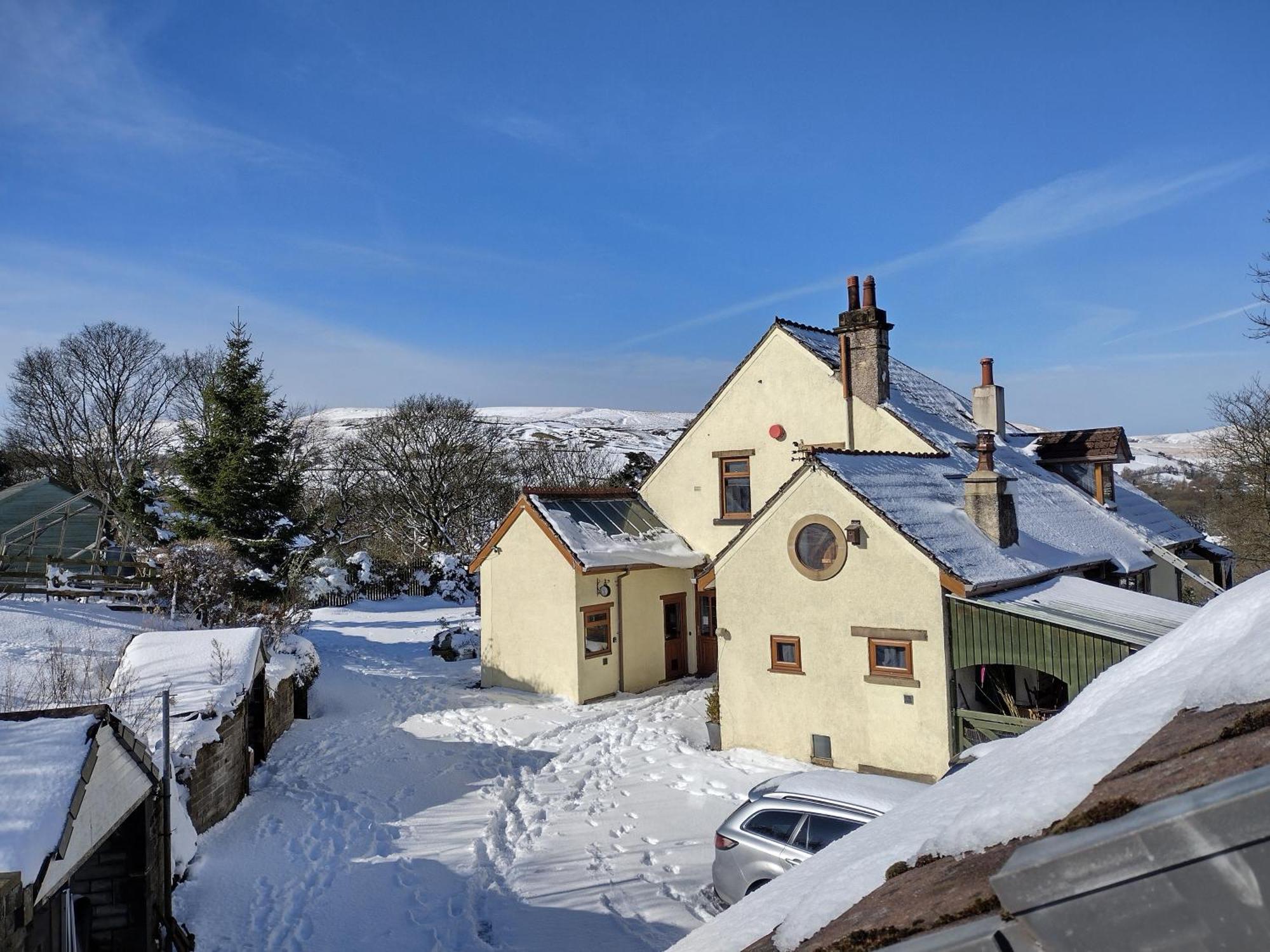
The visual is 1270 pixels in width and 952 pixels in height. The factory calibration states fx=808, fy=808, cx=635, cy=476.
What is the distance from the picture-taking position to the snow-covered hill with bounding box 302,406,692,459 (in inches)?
2758

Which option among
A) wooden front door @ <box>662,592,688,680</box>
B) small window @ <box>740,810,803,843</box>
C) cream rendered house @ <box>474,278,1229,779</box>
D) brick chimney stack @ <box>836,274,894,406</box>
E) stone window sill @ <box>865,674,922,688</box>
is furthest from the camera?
wooden front door @ <box>662,592,688,680</box>

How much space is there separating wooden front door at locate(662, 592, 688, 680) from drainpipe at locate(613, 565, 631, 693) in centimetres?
159

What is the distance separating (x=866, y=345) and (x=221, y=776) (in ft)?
48.5

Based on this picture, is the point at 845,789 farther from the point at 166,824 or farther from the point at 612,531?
the point at 612,531

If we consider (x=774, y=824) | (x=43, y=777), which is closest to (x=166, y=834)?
(x=43, y=777)

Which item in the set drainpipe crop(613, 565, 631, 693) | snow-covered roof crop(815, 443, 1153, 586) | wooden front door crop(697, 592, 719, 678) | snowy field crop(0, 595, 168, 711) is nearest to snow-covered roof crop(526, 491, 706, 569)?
drainpipe crop(613, 565, 631, 693)

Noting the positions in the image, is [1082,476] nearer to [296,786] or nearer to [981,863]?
[296,786]

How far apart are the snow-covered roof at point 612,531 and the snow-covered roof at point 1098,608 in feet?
29.7

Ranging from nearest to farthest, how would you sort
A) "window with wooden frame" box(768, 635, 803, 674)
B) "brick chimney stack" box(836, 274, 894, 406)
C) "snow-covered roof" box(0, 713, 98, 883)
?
"snow-covered roof" box(0, 713, 98, 883)
"window with wooden frame" box(768, 635, 803, 674)
"brick chimney stack" box(836, 274, 894, 406)

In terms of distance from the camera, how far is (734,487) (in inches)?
836

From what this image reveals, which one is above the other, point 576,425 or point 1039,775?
point 576,425

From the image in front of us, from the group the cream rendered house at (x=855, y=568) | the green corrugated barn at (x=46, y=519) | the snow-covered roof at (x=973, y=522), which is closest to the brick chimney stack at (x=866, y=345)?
the cream rendered house at (x=855, y=568)

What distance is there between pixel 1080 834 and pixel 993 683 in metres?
14.6

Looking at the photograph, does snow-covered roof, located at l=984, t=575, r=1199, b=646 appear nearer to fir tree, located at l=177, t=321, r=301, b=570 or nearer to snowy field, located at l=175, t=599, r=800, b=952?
snowy field, located at l=175, t=599, r=800, b=952
